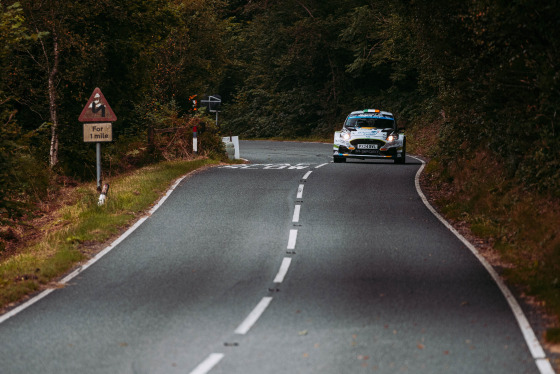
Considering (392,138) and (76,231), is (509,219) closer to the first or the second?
(76,231)

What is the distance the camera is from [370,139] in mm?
27609

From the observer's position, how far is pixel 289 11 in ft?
192

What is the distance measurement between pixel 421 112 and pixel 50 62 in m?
27.3

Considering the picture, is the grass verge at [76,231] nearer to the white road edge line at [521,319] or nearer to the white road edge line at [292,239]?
the white road edge line at [292,239]

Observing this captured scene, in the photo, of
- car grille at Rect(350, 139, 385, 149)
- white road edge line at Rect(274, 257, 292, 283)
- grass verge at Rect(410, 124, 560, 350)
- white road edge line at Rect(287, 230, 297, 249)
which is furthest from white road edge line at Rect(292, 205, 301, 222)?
car grille at Rect(350, 139, 385, 149)

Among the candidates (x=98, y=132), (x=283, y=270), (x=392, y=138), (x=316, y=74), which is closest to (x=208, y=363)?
(x=283, y=270)

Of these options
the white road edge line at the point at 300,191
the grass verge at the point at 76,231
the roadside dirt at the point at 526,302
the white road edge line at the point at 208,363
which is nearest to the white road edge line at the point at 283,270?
the roadside dirt at the point at 526,302

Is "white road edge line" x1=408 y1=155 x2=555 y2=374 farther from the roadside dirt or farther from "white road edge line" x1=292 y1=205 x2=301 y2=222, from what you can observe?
"white road edge line" x1=292 y1=205 x2=301 y2=222

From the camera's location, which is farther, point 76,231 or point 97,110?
point 97,110

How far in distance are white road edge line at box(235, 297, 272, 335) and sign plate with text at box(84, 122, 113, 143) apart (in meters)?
9.81

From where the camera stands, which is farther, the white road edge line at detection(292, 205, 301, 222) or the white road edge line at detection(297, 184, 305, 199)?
the white road edge line at detection(297, 184, 305, 199)

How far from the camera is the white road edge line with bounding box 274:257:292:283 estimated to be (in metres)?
11.0

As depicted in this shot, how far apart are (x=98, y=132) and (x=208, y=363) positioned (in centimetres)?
1226

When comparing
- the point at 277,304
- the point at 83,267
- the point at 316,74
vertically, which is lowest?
the point at 83,267
